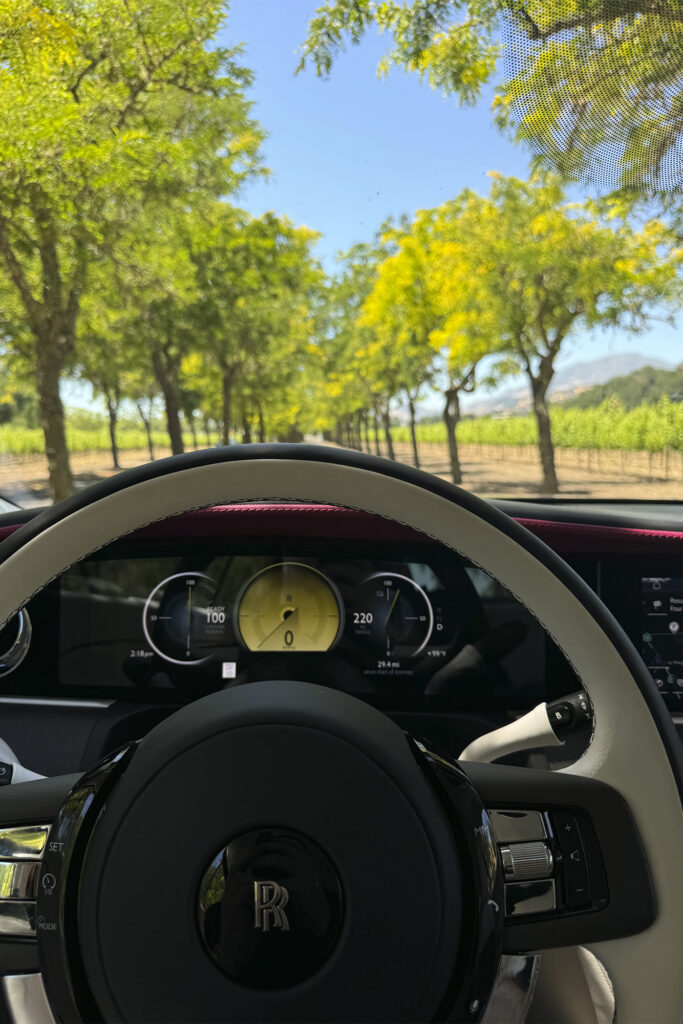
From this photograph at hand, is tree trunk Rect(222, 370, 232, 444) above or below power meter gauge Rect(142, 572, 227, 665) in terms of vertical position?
above

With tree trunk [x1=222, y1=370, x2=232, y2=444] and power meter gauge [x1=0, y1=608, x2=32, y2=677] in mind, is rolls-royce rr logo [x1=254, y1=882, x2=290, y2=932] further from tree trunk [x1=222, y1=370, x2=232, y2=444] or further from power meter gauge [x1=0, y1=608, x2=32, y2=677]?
tree trunk [x1=222, y1=370, x2=232, y2=444]

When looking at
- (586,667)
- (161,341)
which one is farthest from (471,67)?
(586,667)

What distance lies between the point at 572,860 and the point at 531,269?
6116 mm

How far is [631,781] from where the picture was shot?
733 mm

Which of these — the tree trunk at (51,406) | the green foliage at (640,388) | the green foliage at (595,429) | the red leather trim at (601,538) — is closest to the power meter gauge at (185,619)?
the red leather trim at (601,538)

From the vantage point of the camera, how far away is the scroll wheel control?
765mm

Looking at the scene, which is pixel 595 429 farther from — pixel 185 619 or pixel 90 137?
pixel 90 137

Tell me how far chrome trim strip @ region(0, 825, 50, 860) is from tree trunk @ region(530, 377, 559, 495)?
123 inches

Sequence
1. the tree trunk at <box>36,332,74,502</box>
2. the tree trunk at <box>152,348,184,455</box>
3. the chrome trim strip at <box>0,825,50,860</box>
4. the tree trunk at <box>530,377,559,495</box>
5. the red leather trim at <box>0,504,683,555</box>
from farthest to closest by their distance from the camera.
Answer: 1. the tree trunk at <box>152,348,184,455</box>
2. the tree trunk at <box>36,332,74,502</box>
3. the tree trunk at <box>530,377,559,495</box>
4. the red leather trim at <box>0,504,683,555</box>
5. the chrome trim strip at <box>0,825,50,860</box>

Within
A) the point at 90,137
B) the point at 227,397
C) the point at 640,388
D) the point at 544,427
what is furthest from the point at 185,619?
the point at 227,397

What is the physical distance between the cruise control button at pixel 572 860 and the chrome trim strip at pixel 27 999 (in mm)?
507

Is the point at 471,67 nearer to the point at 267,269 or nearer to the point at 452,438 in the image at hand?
the point at 267,269

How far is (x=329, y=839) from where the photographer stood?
0.67 m

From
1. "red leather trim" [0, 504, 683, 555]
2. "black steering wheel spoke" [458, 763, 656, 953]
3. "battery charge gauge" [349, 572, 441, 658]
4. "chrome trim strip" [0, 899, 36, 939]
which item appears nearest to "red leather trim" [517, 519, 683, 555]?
"red leather trim" [0, 504, 683, 555]
